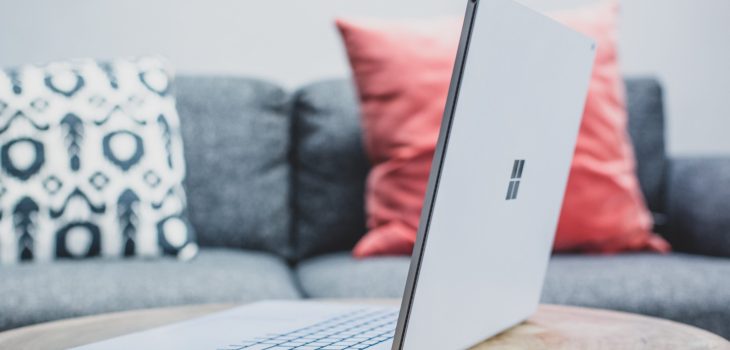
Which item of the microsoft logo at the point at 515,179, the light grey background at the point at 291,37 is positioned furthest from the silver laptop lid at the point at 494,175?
the light grey background at the point at 291,37

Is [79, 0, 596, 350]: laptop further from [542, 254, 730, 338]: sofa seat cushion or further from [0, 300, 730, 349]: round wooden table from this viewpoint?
[542, 254, 730, 338]: sofa seat cushion

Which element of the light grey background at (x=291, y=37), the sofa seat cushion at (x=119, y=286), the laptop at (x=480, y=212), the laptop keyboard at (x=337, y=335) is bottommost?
the sofa seat cushion at (x=119, y=286)

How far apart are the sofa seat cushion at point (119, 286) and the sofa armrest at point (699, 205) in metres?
0.87

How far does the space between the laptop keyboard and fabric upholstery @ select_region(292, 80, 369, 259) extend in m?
0.95

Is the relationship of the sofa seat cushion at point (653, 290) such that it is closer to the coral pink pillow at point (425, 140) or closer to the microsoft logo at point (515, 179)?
the coral pink pillow at point (425, 140)

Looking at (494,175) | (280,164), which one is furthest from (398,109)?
(494,175)

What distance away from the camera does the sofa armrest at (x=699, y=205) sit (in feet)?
4.99

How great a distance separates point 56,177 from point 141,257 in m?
0.22

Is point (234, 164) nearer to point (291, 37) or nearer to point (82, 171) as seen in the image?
point (82, 171)

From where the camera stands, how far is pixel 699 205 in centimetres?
159

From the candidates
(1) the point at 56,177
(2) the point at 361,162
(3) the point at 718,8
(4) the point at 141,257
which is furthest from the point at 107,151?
(3) the point at 718,8

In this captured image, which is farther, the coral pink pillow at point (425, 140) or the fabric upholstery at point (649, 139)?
the fabric upholstery at point (649, 139)

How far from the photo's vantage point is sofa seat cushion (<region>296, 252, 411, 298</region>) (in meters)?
1.23

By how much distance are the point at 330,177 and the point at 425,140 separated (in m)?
0.31
